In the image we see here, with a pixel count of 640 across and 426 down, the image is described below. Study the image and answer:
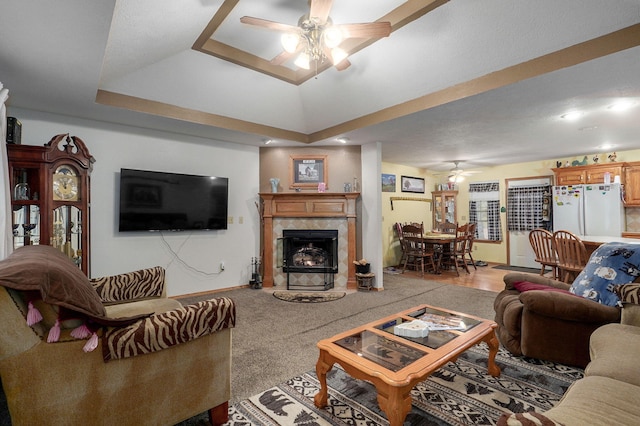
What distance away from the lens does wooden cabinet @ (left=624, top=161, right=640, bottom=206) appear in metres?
5.14

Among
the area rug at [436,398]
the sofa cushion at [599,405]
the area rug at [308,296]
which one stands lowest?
the area rug at [308,296]

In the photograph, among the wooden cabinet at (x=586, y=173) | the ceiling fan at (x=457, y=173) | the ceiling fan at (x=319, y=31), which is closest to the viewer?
the ceiling fan at (x=319, y=31)

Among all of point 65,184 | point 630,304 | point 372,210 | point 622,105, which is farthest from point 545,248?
point 65,184

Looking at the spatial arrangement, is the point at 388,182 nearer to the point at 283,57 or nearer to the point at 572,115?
the point at 572,115

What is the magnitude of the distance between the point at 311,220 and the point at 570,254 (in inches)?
137

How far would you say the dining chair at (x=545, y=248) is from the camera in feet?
13.4

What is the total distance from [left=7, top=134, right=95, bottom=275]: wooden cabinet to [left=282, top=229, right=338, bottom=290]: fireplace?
2607mm

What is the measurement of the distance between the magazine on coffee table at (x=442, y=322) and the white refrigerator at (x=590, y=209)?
481cm

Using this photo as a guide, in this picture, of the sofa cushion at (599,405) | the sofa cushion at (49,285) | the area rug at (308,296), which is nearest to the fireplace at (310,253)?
the area rug at (308,296)

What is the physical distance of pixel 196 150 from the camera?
4.50 metres

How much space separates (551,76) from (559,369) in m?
2.42

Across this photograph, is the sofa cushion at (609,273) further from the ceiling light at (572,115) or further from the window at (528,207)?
the window at (528,207)

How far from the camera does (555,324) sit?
2205mm

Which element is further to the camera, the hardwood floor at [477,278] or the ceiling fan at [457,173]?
the ceiling fan at [457,173]
